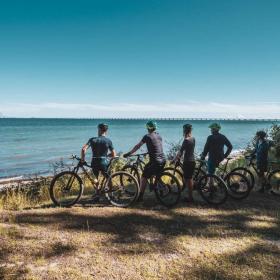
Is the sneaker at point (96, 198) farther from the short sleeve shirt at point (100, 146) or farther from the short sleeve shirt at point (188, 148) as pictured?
the short sleeve shirt at point (188, 148)

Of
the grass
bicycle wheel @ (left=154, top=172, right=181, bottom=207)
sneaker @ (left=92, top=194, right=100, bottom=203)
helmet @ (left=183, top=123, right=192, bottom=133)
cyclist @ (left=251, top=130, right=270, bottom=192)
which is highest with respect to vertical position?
helmet @ (left=183, top=123, right=192, bottom=133)

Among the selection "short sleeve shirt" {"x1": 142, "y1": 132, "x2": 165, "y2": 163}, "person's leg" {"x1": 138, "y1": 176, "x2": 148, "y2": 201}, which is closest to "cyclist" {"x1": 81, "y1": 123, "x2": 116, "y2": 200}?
"person's leg" {"x1": 138, "y1": 176, "x2": 148, "y2": 201}

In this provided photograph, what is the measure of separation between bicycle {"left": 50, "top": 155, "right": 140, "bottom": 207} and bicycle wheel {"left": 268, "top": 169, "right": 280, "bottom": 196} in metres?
5.04

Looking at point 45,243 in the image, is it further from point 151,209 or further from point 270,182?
point 270,182

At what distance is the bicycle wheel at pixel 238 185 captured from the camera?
10.1 meters

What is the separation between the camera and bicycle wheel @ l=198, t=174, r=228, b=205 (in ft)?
30.2

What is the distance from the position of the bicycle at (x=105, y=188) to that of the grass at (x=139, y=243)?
0.42 meters

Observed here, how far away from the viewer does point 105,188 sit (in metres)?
9.09

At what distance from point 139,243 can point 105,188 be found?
307cm

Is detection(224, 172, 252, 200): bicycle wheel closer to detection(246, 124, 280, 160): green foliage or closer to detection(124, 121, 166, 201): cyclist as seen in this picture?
detection(124, 121, 166, 201): cyclist

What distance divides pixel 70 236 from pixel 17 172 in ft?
61.9

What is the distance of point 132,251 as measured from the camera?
5871mm

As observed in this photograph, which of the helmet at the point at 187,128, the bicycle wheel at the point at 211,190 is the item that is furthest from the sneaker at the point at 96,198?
the helmet at the point at 187,128

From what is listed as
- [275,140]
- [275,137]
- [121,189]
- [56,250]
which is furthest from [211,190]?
[275,137]
